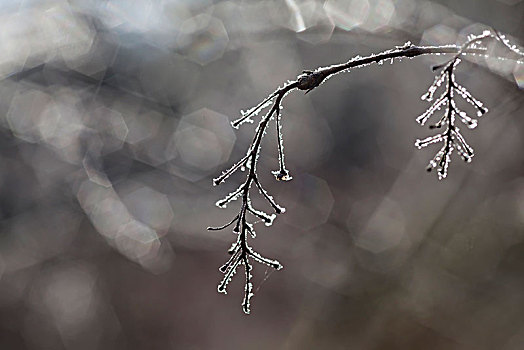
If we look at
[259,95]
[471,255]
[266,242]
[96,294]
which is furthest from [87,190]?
[471,255]

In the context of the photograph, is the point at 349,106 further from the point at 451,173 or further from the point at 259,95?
the point at 451,173

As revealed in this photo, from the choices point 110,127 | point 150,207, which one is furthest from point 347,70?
point 150,207

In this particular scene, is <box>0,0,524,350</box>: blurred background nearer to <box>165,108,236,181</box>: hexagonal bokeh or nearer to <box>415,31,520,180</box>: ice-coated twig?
<box>165,108,236,181</box>: hexagonal bokeh

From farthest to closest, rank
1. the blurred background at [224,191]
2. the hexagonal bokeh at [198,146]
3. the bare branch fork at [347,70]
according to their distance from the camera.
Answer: the hexagonal bokeh at [198,146], the blurred background at [224,191], the bare branch fork at [347,70]

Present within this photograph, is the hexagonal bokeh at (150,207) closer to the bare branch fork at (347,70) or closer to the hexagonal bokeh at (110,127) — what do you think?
the hexagonal bokeh at (110,127)

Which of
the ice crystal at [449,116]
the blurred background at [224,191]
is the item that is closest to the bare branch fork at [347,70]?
the ice crystal at [449,116]

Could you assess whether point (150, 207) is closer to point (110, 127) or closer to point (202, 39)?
point (110, 127)
